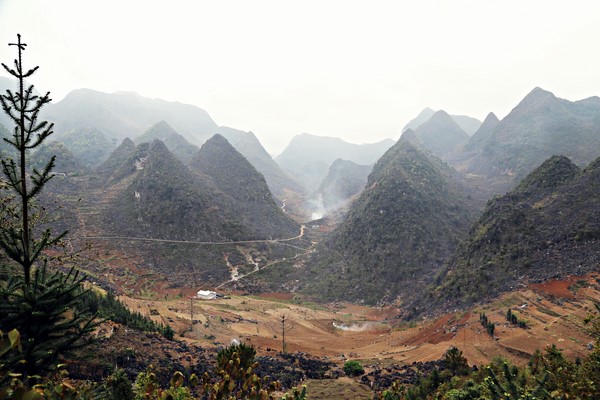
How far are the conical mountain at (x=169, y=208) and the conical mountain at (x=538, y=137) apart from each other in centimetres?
8076

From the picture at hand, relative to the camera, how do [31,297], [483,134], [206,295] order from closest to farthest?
[31,297] < [206,295] < [483,134]

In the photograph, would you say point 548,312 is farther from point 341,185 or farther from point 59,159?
point 341,185

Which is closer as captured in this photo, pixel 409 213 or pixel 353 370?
pixel 353 370

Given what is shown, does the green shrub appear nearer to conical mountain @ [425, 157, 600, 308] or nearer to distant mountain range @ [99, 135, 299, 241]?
conical mountain @ [425, 157, 600, 308]

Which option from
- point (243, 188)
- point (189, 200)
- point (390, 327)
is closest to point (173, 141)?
point (243, 188)

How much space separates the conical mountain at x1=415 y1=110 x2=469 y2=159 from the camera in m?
176

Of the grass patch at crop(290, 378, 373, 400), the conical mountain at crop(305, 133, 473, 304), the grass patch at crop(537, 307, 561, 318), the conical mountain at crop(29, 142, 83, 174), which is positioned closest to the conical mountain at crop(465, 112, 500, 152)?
the conical mountain at crop(305, 133, 473, 304)

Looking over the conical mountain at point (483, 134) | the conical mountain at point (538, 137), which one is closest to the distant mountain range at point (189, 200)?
the conical mountain at point (538, 137)

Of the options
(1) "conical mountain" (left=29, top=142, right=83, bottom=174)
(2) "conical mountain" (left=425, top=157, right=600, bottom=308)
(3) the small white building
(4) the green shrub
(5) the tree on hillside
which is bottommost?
(3) the small white building

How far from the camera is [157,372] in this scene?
19.5m

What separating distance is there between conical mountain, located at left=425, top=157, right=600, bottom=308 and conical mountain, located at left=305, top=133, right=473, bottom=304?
10992mm

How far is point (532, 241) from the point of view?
37844 mm

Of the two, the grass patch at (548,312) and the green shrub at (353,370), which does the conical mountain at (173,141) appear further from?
the grass patch at (548,312)

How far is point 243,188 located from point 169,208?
31.1m
